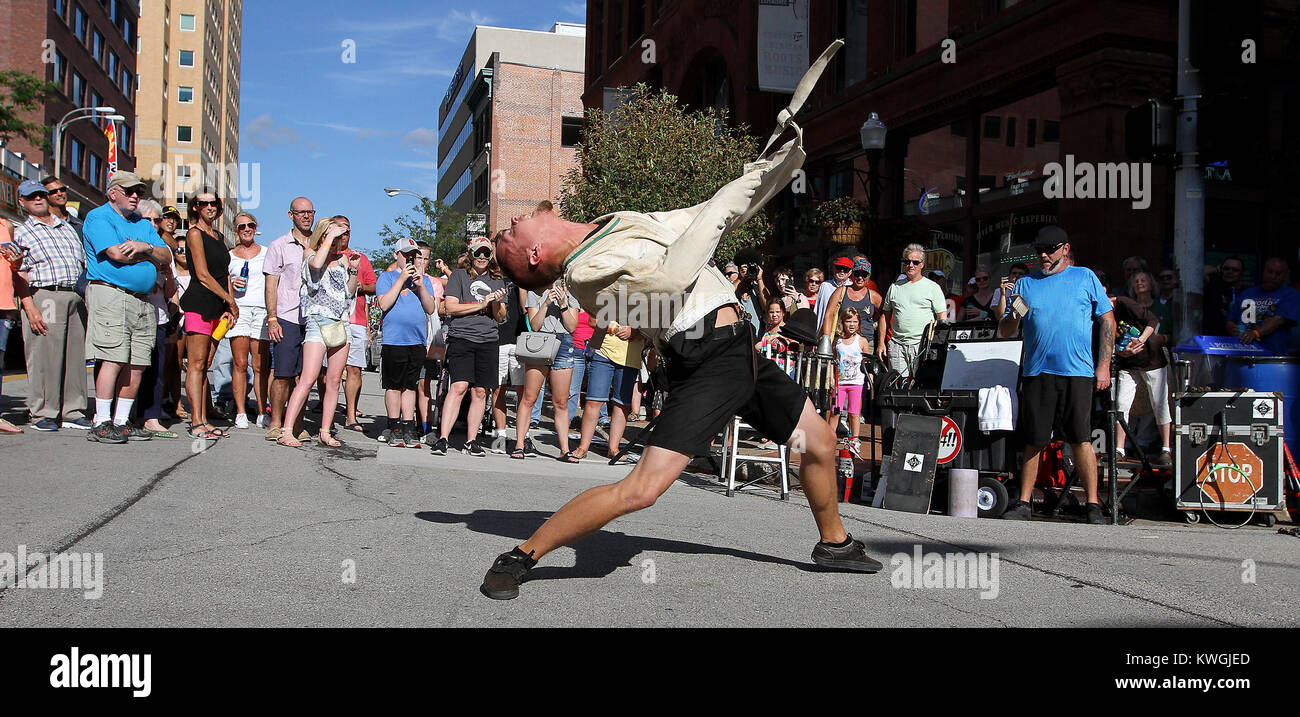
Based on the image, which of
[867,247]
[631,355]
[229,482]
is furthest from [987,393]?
[867,247]

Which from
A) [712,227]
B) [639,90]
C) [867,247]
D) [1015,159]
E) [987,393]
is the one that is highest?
[639,90]

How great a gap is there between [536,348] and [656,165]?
10.6 meters

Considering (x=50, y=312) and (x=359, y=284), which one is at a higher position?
(x=359, y=284)

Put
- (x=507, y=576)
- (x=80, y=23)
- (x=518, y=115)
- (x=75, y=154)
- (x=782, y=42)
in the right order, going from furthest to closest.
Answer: (x=518, y=115)
(x=75, y=154)
(x=80, y=23)
(x=782, y=42)
(x=507, y=576)

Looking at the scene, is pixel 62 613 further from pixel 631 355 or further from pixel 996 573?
pixel 996 573

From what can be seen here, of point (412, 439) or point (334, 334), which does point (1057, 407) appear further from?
point (334, 334)

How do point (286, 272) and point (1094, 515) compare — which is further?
point (286, 272)

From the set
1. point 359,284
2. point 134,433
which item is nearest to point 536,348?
point 359,284

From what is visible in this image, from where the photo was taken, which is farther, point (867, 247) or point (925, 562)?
point (867, 247)

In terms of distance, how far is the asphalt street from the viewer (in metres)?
3.89

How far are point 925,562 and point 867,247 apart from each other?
39.0ft

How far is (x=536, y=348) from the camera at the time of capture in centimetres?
938

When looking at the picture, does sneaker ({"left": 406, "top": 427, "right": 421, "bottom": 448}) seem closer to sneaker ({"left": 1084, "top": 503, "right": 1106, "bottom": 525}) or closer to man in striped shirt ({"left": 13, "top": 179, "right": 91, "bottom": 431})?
man in striped shirt ({"left": 13, "top": 179, "right": 91, "bottom": 431})
